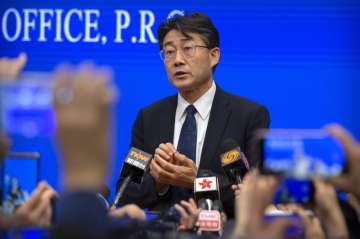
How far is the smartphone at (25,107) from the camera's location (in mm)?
1776

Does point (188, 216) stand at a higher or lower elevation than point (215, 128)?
lower

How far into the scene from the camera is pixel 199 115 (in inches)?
143

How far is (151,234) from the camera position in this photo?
1914mm

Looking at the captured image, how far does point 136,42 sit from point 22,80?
286cm

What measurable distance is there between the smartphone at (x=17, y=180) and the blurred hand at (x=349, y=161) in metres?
0.90

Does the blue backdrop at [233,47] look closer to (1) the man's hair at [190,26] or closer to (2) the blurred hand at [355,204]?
(1) the man's hair at [190,26]

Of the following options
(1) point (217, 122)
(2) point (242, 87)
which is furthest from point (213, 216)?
(2) point (242, 87)

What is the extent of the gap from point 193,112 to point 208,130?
0.42ft

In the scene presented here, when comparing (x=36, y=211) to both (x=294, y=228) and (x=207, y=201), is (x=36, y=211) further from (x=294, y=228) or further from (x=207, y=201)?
(x=207, y=201)

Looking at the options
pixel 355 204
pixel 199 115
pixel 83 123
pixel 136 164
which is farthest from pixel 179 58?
pixel 83 123

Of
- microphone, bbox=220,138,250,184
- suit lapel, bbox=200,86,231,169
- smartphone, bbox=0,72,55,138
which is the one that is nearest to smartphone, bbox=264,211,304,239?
smartphone, bbox=0,72,55,138

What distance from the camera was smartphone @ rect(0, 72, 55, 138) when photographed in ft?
5.83

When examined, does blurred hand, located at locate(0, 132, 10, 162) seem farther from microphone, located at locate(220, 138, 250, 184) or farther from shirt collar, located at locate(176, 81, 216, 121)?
shirt collar, located at locate(176, 81, 216, 121)

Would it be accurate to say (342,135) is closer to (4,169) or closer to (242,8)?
(4,169)
